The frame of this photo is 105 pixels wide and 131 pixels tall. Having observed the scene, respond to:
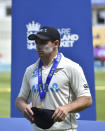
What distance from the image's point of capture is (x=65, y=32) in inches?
209

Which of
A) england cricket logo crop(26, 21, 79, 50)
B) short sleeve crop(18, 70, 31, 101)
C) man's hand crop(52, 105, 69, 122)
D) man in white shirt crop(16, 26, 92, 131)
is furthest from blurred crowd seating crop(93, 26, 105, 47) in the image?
man's hand crop(52, 105, 69, 122)

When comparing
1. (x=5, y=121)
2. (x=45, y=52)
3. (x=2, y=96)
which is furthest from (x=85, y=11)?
(x=2, y=96)

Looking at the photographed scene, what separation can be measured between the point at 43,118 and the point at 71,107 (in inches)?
10.1

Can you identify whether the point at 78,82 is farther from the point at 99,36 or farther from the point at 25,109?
the point at 99,36

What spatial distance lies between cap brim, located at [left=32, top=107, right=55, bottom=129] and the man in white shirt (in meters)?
0.03

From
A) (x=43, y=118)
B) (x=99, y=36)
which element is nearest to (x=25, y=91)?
(x=43, y=118)

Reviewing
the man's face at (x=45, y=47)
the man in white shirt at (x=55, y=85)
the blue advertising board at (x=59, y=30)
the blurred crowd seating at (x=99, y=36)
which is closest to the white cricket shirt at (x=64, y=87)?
the man in white shirt at (x=55, y=85)

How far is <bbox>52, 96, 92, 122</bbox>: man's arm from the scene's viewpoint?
263 cm

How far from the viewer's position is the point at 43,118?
2.77 meters

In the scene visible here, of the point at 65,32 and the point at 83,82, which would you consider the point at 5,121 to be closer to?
the point at 65,32

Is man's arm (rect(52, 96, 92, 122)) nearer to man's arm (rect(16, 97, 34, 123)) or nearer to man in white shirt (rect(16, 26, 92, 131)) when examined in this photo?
man in white shirt (rect(16, 26, 92, 131))

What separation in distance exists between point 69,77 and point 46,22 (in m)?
2.70

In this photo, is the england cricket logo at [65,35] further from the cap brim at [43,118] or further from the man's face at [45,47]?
the cap brim at [43,118]

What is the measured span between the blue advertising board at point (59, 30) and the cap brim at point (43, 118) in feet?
8.27
